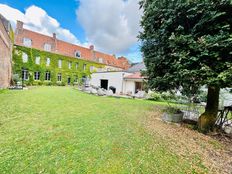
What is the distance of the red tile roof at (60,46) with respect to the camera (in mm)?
25263

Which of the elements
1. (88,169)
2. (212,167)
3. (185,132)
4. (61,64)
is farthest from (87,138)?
(61,64)

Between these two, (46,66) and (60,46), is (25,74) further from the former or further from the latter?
(60,46)

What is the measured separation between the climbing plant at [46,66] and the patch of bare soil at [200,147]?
26.1 metres

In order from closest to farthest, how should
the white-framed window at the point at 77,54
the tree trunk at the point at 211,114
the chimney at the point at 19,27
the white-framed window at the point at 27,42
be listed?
the tree trunk at the point at 211,114 < the chimney at the point at 19,27 < the white-framed window at the point at 27,42 < the white-framed window at the point at 77,54

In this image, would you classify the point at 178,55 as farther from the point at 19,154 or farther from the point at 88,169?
the point at 19,154

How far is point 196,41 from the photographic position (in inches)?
172

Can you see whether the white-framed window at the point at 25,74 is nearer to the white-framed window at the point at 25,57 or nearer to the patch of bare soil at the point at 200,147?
the white-framed window at the point at 25,57

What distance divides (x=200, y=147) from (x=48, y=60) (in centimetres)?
2917

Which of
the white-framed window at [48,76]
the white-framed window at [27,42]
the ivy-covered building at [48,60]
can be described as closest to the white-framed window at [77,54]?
the ivy-covered building at [48,60]

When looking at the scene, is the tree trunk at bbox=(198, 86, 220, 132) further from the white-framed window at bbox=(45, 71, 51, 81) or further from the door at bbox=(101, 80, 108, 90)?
the white-framed window at bbox=(45, 71, 51, 81)

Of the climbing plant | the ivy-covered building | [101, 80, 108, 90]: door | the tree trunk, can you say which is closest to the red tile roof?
the ivy-covered building

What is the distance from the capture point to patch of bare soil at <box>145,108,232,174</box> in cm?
314

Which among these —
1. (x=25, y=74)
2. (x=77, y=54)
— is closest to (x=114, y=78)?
(x=77, y=54)

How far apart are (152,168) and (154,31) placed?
15.5 feet
